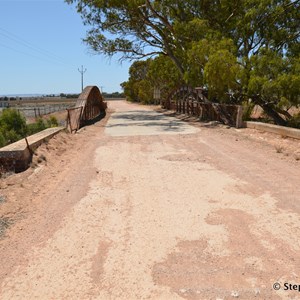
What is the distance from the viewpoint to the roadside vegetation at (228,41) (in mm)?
14430

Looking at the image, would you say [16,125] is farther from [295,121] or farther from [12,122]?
[295,121]

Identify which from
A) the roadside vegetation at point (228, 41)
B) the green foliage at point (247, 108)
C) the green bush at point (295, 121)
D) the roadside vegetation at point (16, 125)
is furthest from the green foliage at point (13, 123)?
the green bush at point (295, 121)

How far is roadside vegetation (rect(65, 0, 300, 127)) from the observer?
14.4 m

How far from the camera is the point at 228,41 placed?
15.5 metres

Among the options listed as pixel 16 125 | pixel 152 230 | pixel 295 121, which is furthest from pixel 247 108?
pixel 16 125

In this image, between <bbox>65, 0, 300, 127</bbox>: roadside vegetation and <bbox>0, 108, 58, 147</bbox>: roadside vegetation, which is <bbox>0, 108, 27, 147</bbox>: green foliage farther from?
<bbox>65, 0, 300, 127</bbox>: roadside vegetation

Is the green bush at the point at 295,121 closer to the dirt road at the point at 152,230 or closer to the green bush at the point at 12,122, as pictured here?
the dirt road at the point at 152,230

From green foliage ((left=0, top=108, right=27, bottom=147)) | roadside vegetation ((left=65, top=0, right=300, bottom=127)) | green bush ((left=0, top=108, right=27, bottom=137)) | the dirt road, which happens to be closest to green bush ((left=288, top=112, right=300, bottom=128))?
roadside vegetation ((left=65, top=0, right=300, bottom=127))

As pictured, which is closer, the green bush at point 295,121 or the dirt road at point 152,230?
the dirt road at point 152,230

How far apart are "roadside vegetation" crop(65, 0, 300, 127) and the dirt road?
7439 mm

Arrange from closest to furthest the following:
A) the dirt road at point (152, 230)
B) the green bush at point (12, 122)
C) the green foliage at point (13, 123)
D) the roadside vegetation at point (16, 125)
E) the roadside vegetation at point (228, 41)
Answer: the dirt road at point (152, 230), the roadside vegetation at point (228, 41), the roadside vegetation at point (16, 125), the green foliage at point (13, 123), the green bush at point (12, 122)

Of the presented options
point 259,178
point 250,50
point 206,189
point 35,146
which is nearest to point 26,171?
point 35,146

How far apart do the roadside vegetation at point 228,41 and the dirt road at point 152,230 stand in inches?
293

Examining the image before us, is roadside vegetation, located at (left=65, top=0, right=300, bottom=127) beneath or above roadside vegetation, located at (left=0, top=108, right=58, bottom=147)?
above
